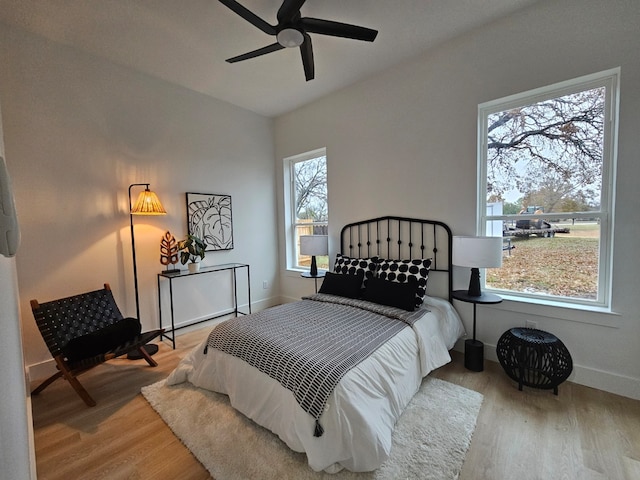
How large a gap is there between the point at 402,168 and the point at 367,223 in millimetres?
728

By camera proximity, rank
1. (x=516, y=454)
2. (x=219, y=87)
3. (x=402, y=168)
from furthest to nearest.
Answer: (x=219, y=87) → (x=402, y=168) → (x=516, y=454)

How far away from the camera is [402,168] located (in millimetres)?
2963

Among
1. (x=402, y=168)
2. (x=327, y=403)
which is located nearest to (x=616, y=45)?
(x=402, y=168)

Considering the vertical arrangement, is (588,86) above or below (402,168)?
above

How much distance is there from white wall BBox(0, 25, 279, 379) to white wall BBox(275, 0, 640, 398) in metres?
1.48

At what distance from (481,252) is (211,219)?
118 inches

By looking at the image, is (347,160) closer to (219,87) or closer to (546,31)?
(219,87)

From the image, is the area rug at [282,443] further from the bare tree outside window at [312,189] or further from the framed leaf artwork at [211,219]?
the bare tree outside window at [312,189]

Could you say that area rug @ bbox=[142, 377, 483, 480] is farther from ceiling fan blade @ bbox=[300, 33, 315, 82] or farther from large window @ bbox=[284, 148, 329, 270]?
ceiling fan blade @ bbox=[300, 33, 315, 82]

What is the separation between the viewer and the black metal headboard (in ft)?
9.02

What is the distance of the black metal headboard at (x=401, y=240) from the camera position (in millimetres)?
2748

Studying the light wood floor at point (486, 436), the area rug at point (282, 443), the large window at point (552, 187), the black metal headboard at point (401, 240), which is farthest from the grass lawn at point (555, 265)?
the area rug at point (282, 443)

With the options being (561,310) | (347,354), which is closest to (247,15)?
(347,354)

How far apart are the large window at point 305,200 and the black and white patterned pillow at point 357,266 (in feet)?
2.20
